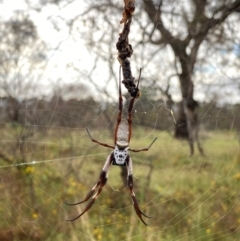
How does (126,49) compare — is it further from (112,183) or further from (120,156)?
(112,183)

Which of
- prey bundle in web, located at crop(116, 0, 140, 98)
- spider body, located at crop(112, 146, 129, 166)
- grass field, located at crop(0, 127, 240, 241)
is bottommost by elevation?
grass field, located at crop(0, 127, 240, 241)

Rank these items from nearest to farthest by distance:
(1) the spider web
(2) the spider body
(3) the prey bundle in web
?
(3) the prey bundle in web
(2) the spider body
(1) the spider web

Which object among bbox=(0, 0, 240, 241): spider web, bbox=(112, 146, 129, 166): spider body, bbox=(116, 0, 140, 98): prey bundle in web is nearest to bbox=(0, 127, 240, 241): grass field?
bbox=(0, 0, 240, 241): spider web

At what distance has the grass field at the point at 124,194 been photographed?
2861mm

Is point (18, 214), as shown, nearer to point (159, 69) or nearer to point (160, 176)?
point (160, 176)

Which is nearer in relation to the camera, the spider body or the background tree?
the spider body

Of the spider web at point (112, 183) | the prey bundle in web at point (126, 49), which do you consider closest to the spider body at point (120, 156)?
the prey bundle in web at point (126, 49)

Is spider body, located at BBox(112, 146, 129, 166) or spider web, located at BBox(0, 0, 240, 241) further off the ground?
spider body, located at BBox(112, 146, 129, 166)

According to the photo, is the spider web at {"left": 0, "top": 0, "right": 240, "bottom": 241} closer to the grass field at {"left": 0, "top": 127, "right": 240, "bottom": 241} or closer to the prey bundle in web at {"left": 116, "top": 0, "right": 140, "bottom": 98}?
the grass field at {"left": 0, "top": 127, "right": 240, "bottom": 241}

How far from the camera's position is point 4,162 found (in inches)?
156

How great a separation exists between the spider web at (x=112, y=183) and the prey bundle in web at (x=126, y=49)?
1.05 metres

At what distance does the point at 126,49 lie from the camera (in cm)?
121

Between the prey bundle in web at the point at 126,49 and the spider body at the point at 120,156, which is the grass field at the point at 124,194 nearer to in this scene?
the spider body at the point at 120,156

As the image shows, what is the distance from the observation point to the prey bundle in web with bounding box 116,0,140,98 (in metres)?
1.10
